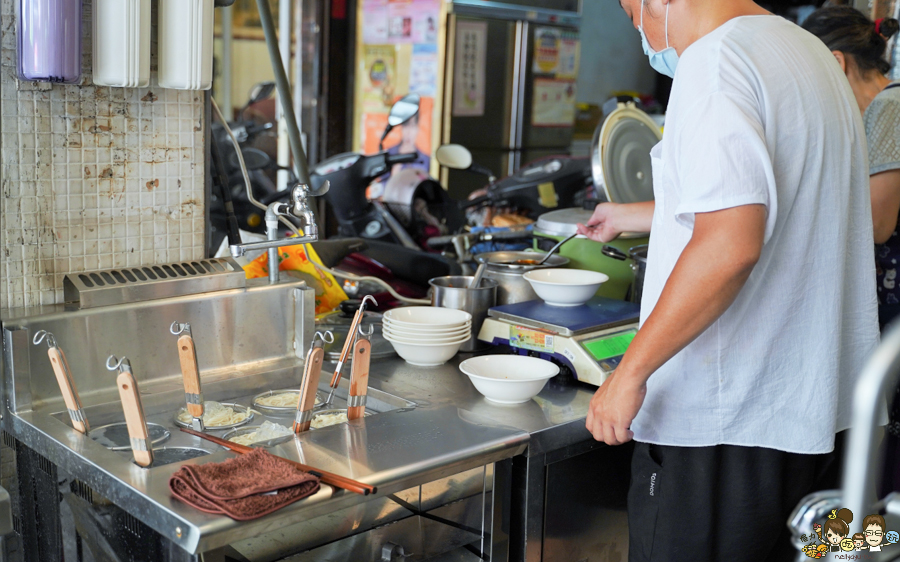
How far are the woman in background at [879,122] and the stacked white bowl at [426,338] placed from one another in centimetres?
103

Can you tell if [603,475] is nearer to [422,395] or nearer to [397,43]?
[422,395]

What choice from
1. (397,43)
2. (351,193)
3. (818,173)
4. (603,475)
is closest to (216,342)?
(603,475)

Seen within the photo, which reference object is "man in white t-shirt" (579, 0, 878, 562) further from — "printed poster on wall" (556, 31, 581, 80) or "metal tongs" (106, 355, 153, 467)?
"printed poster on wall" (556, 31, 581, 80)

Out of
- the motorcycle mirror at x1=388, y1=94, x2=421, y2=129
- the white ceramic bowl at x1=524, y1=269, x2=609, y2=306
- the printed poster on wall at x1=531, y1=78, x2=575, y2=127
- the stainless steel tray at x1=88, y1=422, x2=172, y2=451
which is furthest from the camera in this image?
the printed poster on wall at x1=531, y1=78, x2=575, y2=127

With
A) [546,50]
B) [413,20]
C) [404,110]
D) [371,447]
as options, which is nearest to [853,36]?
[404,110]

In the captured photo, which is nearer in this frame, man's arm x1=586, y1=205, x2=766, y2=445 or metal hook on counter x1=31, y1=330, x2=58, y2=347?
man's arm x1=586, y1=205, x2=766, y2=445

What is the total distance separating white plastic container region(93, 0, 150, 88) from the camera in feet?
5.29

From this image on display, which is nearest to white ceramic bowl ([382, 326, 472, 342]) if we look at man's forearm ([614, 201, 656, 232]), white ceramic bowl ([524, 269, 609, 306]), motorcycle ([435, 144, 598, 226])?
white ceramic bowl ([524, 269, 609, 306])

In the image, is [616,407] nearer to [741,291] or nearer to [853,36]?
[741,291]

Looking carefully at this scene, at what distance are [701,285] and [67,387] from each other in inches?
42.5

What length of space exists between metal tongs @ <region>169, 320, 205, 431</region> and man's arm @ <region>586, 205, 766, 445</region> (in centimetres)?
76

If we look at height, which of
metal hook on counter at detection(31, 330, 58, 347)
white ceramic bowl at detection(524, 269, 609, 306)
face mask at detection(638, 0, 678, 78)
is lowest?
metal hook on counter at detection(31, 330, 58, 347)

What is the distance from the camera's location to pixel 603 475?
1767 millimetres

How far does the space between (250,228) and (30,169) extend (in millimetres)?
2046
